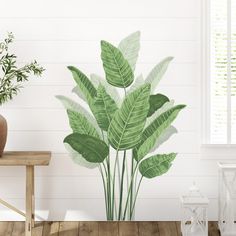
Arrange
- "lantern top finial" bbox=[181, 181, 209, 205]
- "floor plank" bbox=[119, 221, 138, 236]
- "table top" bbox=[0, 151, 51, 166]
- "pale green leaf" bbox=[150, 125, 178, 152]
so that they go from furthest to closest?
"pale green leaf" bbox=[150, 125, 178, 152] → "floor plank" bbox=[119, 221, 138, 236] → "lantern top finial" bbox=[181, 181, 209, 205] → "table top" bbox=[0, 151, 51, 166]

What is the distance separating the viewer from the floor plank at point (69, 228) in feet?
12.4

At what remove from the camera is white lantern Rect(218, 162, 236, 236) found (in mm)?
3701

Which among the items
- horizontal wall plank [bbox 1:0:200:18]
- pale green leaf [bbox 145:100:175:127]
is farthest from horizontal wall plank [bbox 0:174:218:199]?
horizontal wall plank [bbox 1:0:200:18]

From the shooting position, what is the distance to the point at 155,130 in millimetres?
3830

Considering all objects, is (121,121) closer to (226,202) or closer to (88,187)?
(88,187)

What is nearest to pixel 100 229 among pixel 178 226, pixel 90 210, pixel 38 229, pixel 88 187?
pixel 90 210

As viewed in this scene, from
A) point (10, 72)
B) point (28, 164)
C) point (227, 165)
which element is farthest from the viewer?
point (227, 165)

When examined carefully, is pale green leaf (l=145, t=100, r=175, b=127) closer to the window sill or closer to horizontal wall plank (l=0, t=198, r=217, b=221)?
the window sill

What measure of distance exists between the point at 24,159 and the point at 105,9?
1093mm

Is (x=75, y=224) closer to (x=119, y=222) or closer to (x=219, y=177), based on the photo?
(x=119, y=222)

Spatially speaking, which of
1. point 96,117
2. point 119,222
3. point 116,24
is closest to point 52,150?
point 96,117

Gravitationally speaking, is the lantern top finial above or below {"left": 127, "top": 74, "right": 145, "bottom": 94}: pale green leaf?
below

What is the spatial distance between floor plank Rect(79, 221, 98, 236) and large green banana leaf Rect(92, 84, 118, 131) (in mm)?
648

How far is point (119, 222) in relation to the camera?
394 centimetres
